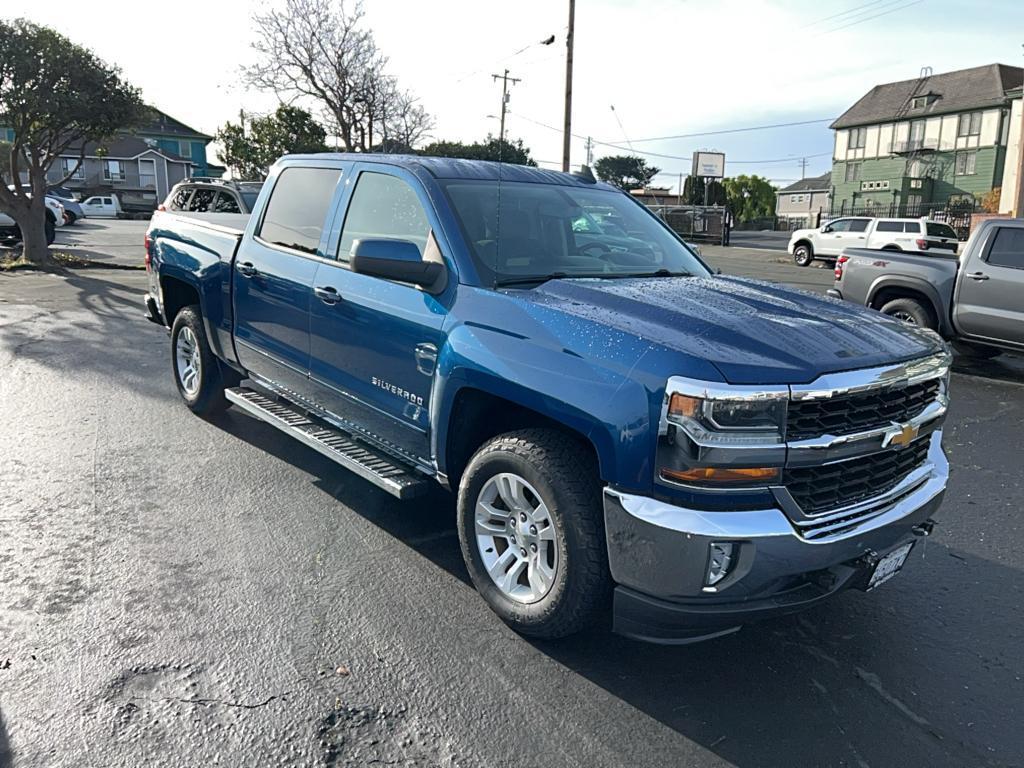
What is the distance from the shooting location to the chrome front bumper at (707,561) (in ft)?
8.58

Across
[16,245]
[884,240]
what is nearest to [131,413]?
[16,245]

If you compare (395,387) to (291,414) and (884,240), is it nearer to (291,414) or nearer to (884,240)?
(291,414)

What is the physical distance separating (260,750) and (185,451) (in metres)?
3.25

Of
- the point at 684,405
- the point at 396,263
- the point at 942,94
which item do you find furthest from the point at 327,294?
the point at 942,94

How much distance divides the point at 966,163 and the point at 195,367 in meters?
62.1

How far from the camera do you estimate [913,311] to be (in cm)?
934

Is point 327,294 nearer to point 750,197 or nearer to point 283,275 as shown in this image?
point 283,275

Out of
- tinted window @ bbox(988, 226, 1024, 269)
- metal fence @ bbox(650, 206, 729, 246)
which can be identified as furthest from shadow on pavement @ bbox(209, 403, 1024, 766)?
metal fence @ bbox(650, 206, 729, 246)

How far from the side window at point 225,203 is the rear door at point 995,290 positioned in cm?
976

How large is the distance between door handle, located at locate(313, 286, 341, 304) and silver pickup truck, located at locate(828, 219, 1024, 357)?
5.74 meters

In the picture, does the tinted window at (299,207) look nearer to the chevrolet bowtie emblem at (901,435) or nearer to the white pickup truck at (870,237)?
the chevrolet bowtie emblem at (901,435)

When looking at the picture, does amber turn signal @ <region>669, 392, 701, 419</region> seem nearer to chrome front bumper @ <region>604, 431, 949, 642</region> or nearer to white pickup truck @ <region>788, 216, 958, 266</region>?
chrome front bumper @ <region>604, 431, 949, 642</region>

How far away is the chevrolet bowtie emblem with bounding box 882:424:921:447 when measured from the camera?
9.68 ft

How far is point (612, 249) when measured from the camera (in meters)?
4.23
